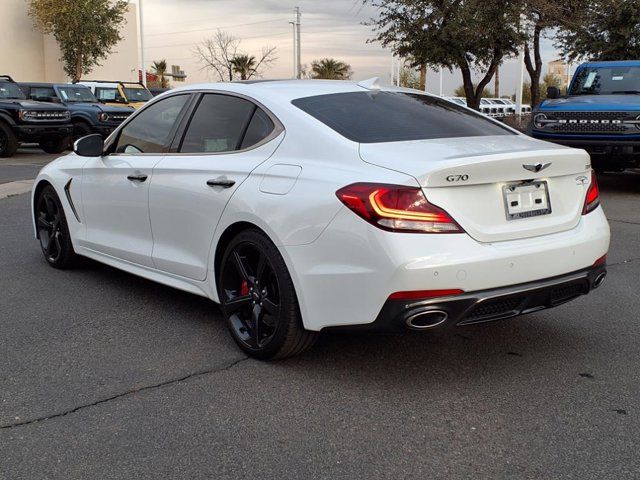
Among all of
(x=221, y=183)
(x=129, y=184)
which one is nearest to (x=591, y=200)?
(x=221, y=183)

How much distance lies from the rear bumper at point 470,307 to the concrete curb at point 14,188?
31.3ft

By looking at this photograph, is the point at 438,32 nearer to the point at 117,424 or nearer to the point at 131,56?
the point at 117,424

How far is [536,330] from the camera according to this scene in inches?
182

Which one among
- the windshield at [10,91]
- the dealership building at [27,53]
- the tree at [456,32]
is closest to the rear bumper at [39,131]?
the windshield at [10,91]

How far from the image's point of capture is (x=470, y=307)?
11.1 feet

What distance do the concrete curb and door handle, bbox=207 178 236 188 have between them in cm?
822

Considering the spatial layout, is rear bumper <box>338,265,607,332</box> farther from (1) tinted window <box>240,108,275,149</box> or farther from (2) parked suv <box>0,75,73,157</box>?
(2) parked suv <box>0,75,73,157</box>

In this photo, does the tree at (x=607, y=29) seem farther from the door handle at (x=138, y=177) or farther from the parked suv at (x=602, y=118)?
the door handle at (x=138, y=177)

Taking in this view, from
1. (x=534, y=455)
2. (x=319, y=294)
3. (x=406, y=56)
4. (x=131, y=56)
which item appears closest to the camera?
(x=534, y=455)

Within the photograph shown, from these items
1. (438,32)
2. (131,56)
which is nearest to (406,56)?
(438,32)

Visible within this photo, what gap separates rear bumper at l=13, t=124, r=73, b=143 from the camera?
1833 centimetres

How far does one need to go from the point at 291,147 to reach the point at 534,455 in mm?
2002

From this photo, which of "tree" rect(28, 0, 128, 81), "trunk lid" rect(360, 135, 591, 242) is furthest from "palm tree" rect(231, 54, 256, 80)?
"trunk lid" rect(360, 135, 591, 242)

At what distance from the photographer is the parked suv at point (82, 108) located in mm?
20234
